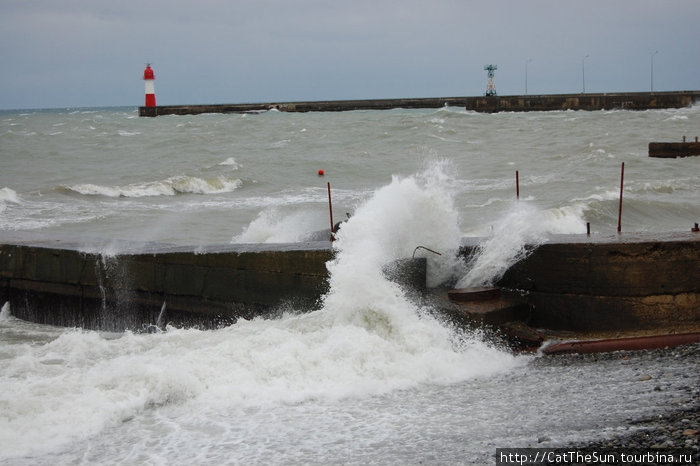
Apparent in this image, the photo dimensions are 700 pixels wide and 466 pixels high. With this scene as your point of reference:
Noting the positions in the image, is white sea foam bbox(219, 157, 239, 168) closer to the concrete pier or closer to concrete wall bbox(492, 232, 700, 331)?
the concrete pier

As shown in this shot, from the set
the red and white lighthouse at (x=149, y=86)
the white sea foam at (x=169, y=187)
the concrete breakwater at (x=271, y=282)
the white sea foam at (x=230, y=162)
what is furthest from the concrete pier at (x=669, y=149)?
the red and white lighthouse at (x=149, y=86)

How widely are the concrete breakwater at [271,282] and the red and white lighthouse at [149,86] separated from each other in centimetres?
6874

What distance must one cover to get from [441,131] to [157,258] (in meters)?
34.3

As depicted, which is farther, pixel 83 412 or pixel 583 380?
pixel 583 380

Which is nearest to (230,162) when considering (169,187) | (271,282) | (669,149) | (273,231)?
(169,187)

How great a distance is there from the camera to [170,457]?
466 cm

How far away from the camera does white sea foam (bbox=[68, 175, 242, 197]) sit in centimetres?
2171

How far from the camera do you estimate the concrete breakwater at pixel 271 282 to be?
6.82m

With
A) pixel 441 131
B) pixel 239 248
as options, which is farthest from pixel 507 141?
pixel 239 248

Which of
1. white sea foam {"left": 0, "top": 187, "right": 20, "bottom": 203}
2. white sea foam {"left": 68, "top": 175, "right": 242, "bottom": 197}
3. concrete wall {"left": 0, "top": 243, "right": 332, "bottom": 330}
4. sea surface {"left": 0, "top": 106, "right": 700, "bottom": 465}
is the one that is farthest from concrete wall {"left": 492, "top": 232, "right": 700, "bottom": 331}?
white sea foam {"left": 68, "top": 175, "right": 242, "bottom": 197}

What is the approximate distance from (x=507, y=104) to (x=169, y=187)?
5200cm

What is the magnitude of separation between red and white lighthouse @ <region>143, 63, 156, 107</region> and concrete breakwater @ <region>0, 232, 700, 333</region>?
68.7 meters

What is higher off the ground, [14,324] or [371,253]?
[371,253]

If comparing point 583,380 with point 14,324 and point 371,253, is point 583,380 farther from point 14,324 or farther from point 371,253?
point 14,324
